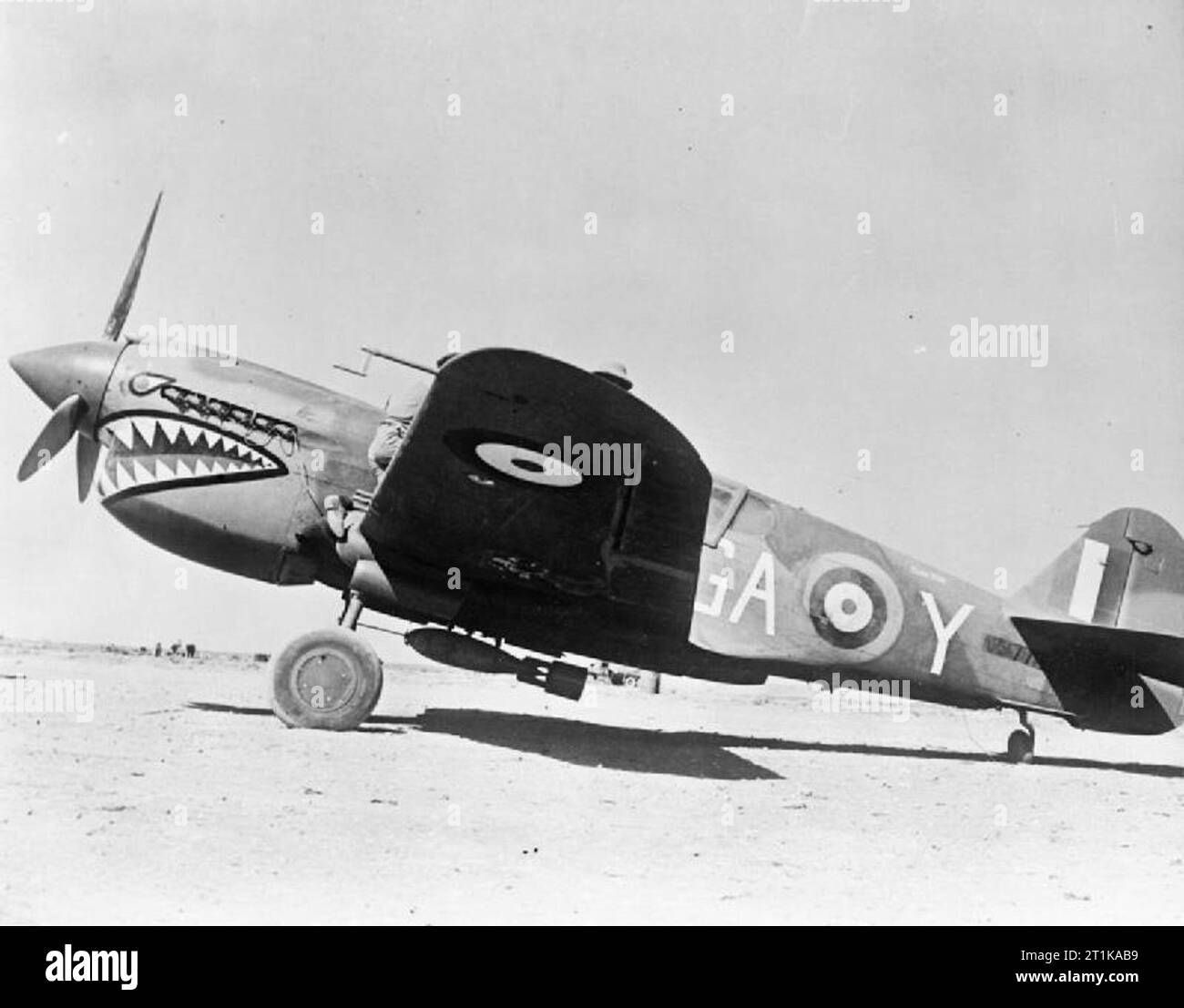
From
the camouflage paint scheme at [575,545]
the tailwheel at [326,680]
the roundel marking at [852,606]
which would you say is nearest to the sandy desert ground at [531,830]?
the tailwheel at [326,680]

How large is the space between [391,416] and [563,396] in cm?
219

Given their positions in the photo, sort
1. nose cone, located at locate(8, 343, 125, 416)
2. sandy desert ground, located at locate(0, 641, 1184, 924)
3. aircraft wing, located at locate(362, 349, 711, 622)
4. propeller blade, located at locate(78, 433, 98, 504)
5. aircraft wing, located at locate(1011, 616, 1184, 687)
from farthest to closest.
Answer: aircraft wing, located at locate(1011, 616, 1184, 687) → propeller blade, located at locate(78, 433, 98, 504) → nose cone, located at locate(8, 343, 125, 416) → aircraft wing, located at locate(362, 349, 711, 622) → sandy desert ground, located at locate(0, 641, 1184, 924)

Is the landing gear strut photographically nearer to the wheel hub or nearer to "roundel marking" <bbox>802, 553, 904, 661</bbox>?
"roundel marking" <bbox>802, 553, 904, 661</bbox>

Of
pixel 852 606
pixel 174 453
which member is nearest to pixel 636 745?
pixel 852 606

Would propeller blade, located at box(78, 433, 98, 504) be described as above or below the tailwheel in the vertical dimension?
above

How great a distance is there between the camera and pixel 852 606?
28.6 ft

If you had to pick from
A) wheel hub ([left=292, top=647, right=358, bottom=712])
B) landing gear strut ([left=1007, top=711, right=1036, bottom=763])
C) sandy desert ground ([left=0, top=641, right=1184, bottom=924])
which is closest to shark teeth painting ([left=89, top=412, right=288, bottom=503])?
wheel hub ([left=292, top=647, right=358, bottom=712])

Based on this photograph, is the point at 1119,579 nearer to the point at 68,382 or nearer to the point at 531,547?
the point at 531,547

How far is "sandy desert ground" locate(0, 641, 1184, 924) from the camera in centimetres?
397

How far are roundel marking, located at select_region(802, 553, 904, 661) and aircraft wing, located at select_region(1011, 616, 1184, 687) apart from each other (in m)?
1.33

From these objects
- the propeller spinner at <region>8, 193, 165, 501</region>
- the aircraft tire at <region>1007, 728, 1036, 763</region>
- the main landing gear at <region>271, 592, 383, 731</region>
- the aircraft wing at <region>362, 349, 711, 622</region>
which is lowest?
the aircraft tire at <region>1007, 728, 1036, 763</region>

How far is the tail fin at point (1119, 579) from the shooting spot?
31.4ft

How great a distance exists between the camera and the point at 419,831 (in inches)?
194
